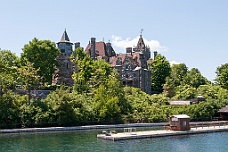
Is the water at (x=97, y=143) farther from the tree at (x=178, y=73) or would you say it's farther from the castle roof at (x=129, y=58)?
the tree at (x=178, y=73)

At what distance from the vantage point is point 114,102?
5022 centimetres

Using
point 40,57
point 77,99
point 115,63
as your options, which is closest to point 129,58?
point 115,63

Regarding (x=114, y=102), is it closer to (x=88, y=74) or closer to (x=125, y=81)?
(x=88, y=74)

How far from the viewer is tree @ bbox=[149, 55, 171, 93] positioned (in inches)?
3297

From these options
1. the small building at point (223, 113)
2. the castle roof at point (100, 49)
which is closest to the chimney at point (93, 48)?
the castle roof at point (100, 49)

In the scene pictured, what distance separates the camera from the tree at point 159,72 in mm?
83750

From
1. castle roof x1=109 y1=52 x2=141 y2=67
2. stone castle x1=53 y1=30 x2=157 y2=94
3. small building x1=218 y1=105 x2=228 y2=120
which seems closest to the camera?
small building x1=218 y1=105 x2=228 y2=120

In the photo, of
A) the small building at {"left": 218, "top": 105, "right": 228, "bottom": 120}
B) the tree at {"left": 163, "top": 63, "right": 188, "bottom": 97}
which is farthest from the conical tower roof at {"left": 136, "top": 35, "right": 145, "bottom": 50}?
the small building at {"left": 218, "top": 105, "right": 228, "bottom": 120}

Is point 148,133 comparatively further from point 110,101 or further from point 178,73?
point 178,73

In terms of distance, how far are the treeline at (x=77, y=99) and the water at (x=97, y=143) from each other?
6.75 meters

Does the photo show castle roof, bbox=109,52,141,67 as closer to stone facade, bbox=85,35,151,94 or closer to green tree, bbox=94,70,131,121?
stone facade, bbox=85,35,151,94

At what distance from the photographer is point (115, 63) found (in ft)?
257

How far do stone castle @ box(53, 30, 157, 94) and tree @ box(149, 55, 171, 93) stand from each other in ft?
19.8

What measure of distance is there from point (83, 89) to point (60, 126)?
14.9m
